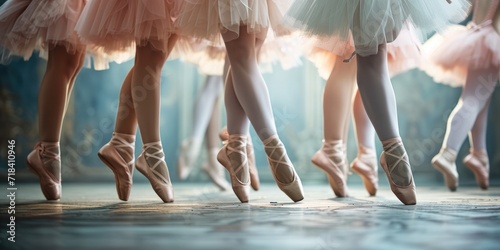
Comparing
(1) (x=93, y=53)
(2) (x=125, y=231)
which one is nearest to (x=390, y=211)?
A: (2) (x=125, y=231)

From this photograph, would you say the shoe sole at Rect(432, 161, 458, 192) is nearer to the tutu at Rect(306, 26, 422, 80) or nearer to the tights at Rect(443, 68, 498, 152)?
the tights at Rect(443, 68, 498, 152)

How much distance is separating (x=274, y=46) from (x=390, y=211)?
107 cm

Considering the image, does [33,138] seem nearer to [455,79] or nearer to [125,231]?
[455,79]

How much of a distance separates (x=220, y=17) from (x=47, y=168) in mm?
824

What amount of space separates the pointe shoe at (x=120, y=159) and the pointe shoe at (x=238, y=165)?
316mm

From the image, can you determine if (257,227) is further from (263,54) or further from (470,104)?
(470,104)

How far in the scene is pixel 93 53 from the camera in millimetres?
2316

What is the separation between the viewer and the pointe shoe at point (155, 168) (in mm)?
1915

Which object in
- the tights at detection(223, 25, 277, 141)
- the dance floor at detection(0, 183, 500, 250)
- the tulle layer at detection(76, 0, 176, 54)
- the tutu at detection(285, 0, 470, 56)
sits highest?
the tulle layer at detection(76, 0, 176, 54)

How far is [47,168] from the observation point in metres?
2.10

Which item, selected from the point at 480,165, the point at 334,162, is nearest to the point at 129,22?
the point at 334,162

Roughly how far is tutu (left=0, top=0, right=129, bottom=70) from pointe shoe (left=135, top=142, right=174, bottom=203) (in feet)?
1.52

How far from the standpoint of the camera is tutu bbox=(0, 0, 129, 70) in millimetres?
2076

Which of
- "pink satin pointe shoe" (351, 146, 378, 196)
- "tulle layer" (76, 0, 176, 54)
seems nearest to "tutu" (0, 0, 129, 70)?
"tulle layer" (76, 0, 176, 54)
